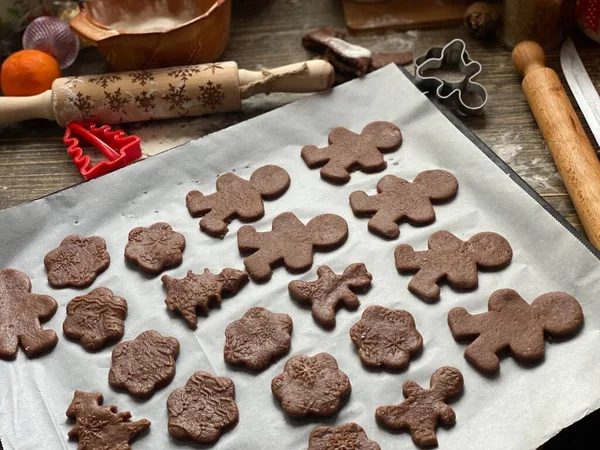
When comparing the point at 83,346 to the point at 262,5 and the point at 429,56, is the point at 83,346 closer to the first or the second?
the point at 429,56

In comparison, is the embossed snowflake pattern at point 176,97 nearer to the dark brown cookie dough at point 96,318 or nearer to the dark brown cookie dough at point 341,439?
the dark brown cookie dough at point 96,318

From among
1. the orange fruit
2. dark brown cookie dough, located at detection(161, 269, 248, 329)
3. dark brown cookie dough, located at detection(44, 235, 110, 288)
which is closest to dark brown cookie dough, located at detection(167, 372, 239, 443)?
dark brown cookie dough, located at detection(161, 269, 248, 329)

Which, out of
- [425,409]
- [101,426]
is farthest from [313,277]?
[101,426]

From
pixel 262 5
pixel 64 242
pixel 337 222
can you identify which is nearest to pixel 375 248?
pixel 337 222

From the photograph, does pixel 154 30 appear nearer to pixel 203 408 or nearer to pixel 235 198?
pixel 235 198

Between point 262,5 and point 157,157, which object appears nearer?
point 157,157

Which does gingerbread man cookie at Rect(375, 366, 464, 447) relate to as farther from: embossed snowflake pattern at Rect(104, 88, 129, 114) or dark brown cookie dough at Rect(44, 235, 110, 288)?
embossed snowflake pattern at Rect(104, 88, 129, 114)
